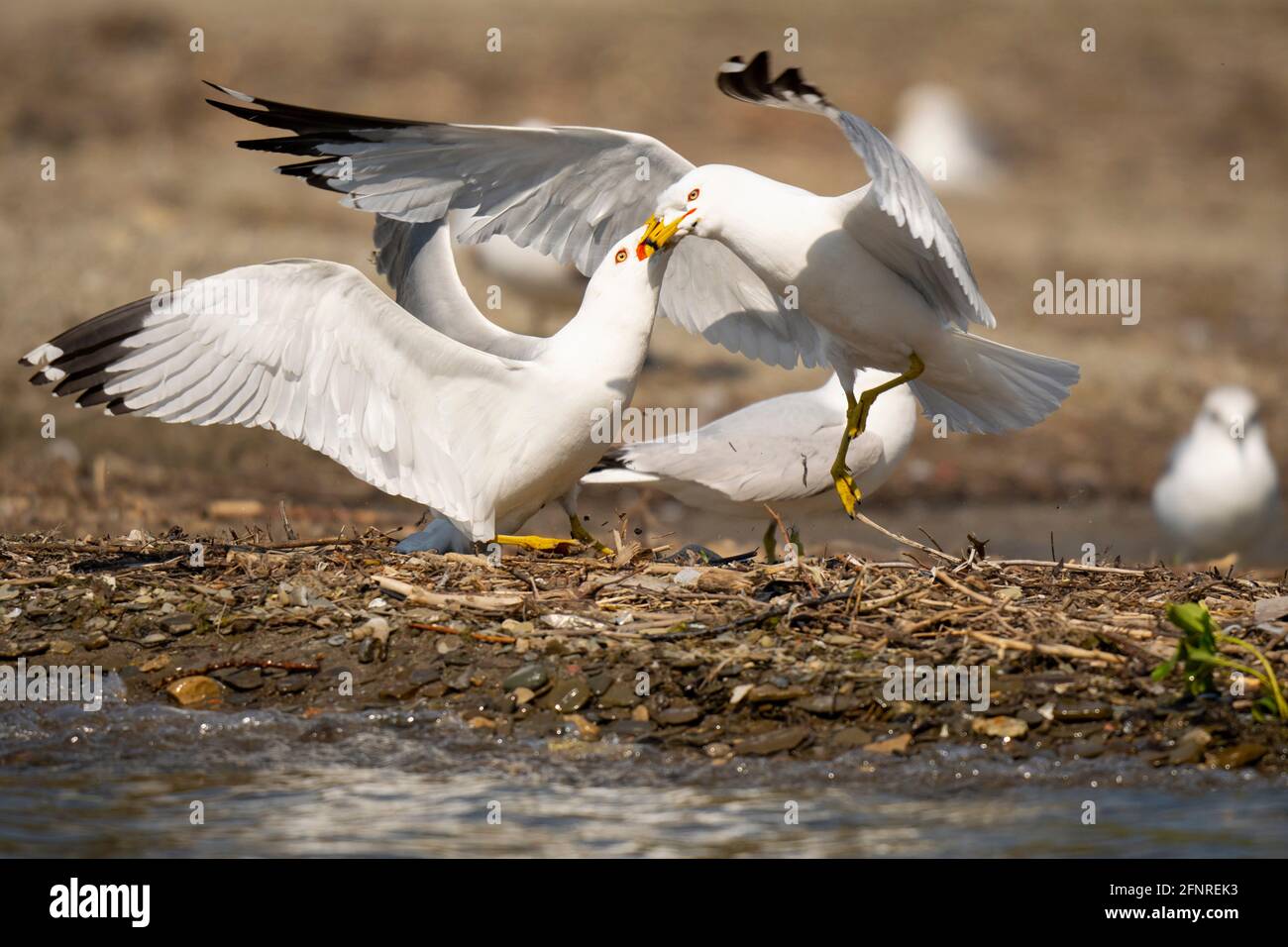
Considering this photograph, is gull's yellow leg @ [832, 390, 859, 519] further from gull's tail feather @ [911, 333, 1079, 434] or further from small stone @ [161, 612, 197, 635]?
small stone @ [161, 612, 197, 635]

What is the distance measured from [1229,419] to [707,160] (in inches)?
351

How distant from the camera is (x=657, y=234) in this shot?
19.7 feet

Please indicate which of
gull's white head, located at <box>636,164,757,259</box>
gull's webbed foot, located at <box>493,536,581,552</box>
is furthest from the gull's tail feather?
gull's webbed foot, located at <box>493,536,581,552</box>

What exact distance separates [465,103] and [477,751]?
1489 centimetres

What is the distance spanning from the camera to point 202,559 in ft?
20.4

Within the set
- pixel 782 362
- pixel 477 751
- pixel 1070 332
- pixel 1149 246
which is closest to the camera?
pixel 477 751

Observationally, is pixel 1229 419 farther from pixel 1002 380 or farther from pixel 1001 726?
pixel 1001 726

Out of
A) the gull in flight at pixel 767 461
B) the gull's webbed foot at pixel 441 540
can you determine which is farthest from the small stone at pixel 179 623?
the gull in flight at pixel 767 461

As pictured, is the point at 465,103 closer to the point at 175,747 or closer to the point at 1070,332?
the point at 1070,332

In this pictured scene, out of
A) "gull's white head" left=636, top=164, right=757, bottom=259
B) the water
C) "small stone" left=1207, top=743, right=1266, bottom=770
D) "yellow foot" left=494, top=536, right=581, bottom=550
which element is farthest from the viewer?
"yellow foot" left=494, top=536, right=581, bottom=550

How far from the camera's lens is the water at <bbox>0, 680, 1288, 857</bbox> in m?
4.21

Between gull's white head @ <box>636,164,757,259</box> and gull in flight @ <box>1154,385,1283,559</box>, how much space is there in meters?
3.73

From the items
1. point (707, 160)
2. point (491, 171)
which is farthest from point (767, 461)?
point (707, 160)
